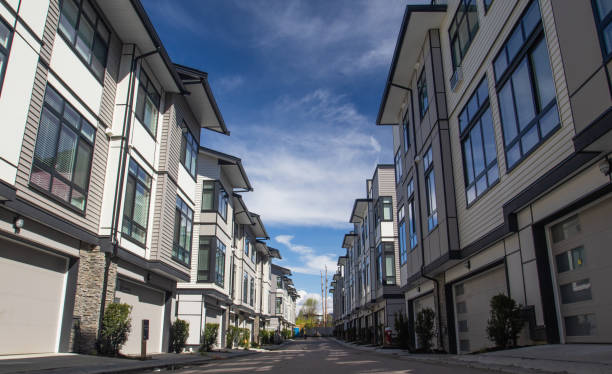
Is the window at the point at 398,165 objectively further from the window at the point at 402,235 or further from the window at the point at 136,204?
the window at the point at 136,204

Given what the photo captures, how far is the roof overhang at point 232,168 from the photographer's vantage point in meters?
27.3

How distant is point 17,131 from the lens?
30.9 feet

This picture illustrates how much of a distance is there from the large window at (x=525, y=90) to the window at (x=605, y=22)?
2.02 metres

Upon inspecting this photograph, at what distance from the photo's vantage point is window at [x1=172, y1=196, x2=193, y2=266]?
19266 mm

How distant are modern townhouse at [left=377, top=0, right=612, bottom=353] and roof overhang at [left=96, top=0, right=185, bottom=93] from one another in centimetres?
897

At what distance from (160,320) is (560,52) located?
16.4 m

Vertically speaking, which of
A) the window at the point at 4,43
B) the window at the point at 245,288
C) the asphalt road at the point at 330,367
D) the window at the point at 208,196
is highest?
the window at the point at 208,196

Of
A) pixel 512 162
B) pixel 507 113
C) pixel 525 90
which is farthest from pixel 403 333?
pixel 525 90

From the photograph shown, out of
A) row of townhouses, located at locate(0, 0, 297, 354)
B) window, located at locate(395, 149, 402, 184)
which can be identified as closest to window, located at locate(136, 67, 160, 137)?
row of townhouses, located at locate(0, 0, 297, 354)

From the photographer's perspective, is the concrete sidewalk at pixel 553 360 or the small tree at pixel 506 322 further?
the small tree at pixel 506 322

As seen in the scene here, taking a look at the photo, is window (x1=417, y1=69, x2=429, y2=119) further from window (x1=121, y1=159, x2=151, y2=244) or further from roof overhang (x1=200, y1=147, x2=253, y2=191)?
roof overhang (x1=200, y1=147, x2=253, y2=191)

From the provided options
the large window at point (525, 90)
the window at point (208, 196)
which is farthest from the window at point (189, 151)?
the large window at point (525, 90)

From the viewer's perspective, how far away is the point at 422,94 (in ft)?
65.9

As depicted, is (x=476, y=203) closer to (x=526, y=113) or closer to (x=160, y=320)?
(x=526, y=113)
